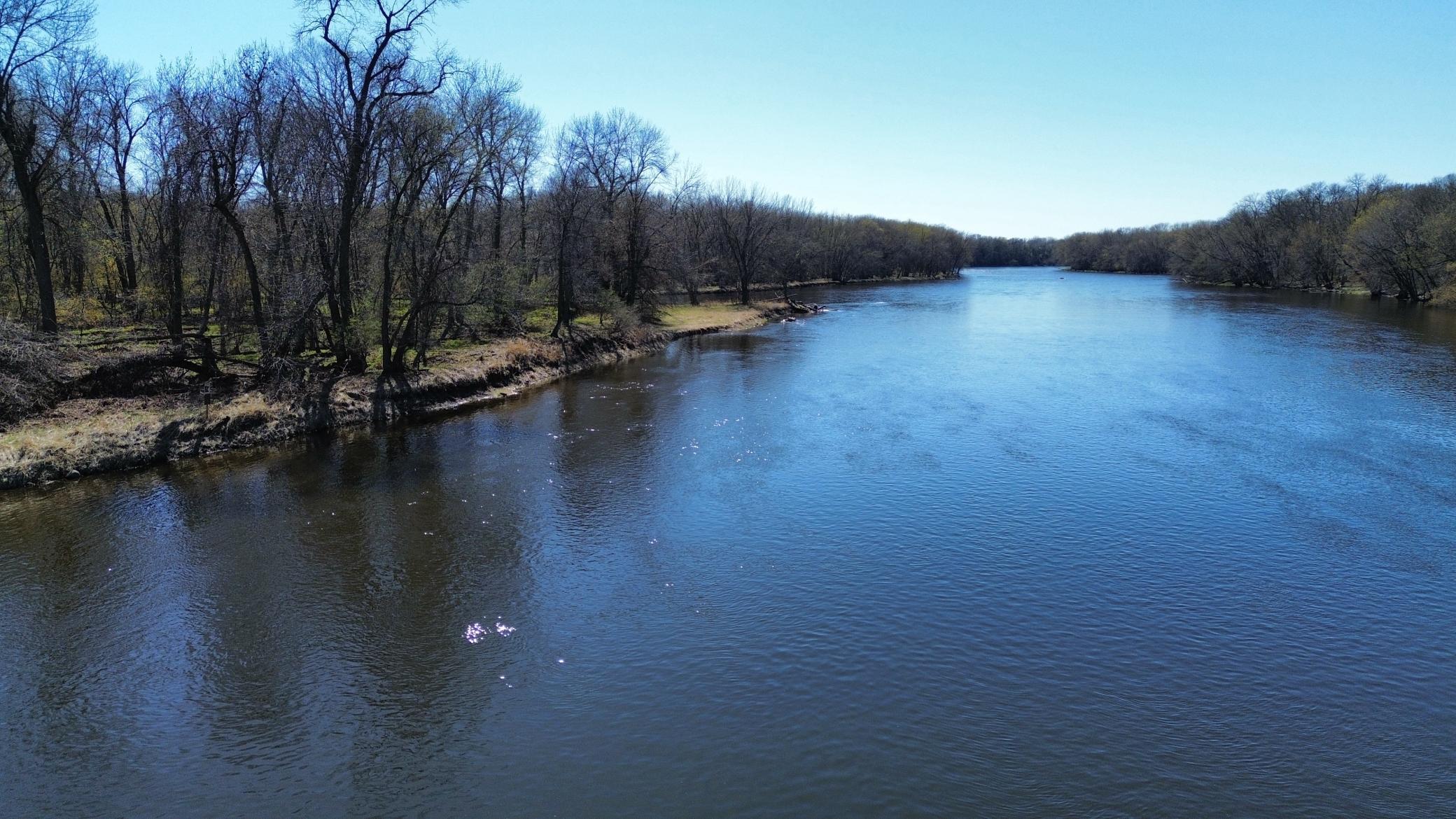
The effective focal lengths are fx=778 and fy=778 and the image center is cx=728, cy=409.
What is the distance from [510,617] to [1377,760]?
441 inches

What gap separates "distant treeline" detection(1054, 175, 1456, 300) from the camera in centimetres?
6662

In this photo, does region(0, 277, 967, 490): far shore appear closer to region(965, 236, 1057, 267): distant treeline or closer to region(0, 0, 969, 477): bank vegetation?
region(0, 0, 969, 477): bank vegetation

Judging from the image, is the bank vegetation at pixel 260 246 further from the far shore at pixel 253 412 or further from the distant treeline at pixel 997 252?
the distant treeline at pixel 997 252

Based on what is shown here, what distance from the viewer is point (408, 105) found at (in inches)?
1088

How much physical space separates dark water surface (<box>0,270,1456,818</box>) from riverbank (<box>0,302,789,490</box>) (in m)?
1.08

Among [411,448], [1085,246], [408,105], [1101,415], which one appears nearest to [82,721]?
[411,448]

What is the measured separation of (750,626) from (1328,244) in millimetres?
99519

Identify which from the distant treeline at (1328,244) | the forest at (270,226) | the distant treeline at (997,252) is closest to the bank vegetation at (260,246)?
the forest at (270,226)

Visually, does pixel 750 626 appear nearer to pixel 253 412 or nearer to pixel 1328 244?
pixel 253 412

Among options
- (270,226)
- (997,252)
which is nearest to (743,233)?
(270,226)

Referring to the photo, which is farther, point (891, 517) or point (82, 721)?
point (891, 517)

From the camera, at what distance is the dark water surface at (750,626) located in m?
8.41

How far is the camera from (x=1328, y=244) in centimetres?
8431

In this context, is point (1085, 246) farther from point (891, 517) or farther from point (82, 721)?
point (82, 721)
